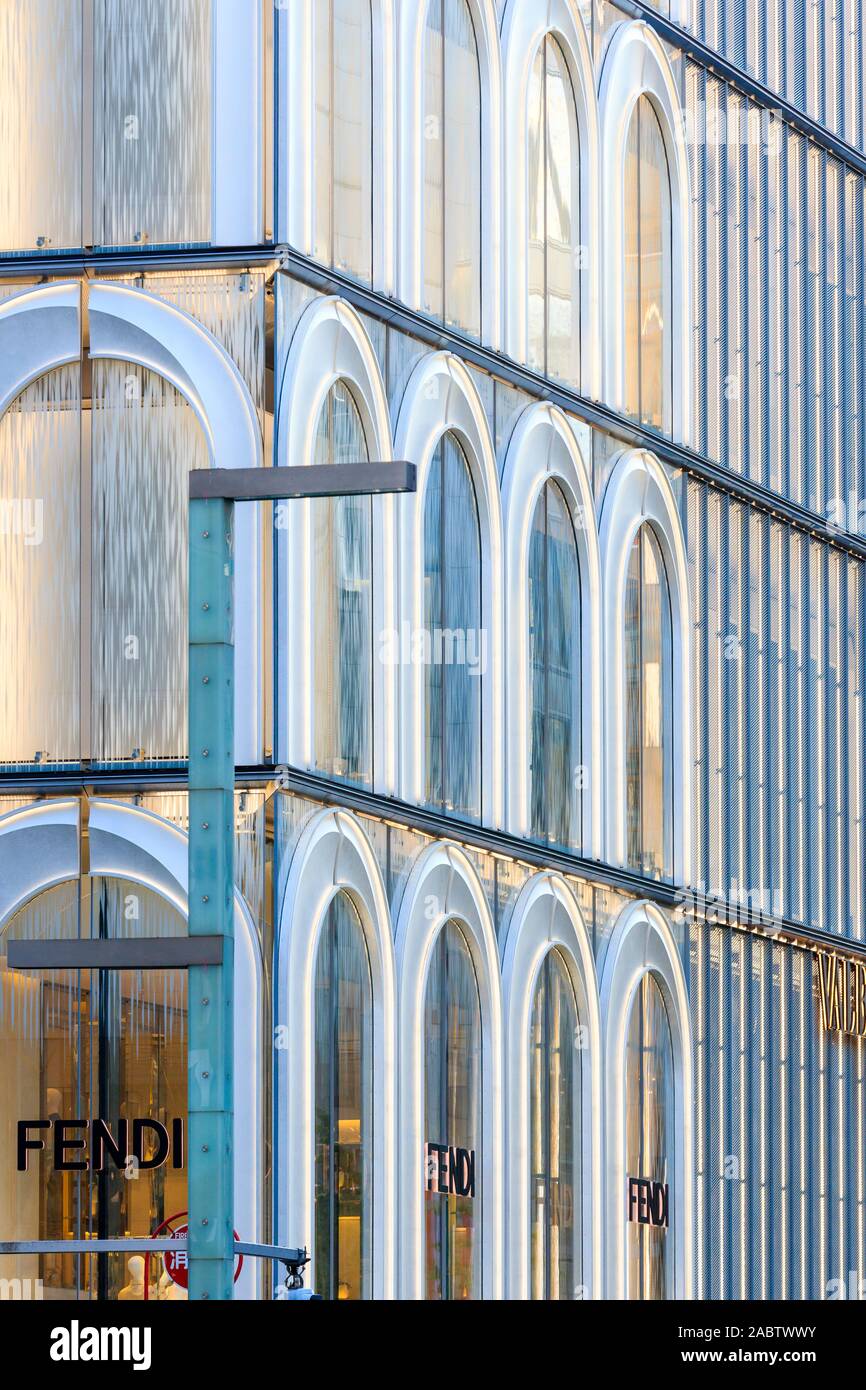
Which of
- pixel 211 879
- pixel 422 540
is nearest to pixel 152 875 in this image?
pixel 422 540

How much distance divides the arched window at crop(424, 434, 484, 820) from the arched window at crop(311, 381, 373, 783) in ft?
3.96

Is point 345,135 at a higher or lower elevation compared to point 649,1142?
higher

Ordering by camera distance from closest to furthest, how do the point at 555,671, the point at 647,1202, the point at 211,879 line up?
1. the point at 211,879
2. the point at 555,671
3. the point at 647,1202

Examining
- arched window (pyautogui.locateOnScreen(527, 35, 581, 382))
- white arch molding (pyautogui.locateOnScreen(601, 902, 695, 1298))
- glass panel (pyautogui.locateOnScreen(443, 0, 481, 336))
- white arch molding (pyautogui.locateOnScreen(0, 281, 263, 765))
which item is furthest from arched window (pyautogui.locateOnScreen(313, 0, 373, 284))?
white arch molding (pyautogui.locateOnScreen(601, 902, 695, 1298))

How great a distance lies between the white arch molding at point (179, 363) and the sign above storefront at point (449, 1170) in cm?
394

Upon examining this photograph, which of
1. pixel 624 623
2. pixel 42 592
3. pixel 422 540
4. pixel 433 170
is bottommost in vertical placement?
pixel 42 592

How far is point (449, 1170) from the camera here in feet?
86.4

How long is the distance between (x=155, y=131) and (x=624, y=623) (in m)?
8.08

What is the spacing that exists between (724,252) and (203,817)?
19606 millimetres

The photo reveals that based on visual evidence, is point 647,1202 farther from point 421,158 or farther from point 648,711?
point 421,158

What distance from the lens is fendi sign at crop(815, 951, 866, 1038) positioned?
36.0 metres

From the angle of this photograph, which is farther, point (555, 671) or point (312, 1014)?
point (555, 671)

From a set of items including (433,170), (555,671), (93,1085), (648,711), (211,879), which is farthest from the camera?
(648,711)

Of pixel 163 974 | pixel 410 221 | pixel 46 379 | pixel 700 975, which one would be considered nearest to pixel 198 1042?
pixel 163 974
